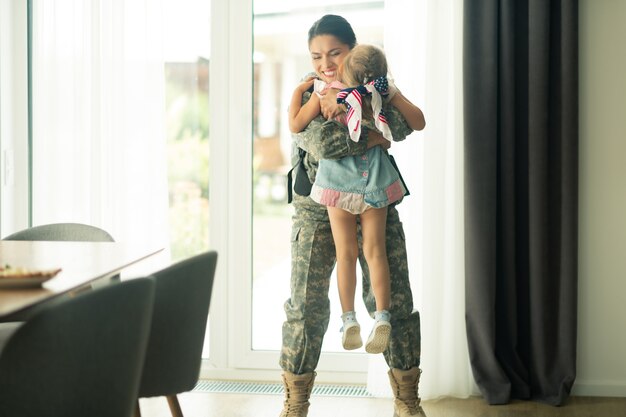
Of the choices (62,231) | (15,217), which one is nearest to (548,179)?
(62,231)

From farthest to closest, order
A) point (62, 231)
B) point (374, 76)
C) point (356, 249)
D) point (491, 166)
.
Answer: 1. point (491, 166)
2. point (62, 231)
3. point (356, 249)
4. point (374, 76)

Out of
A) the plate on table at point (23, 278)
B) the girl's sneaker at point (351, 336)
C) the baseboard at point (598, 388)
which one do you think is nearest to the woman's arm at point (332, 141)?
the girl's sneaker at point (351, 336)

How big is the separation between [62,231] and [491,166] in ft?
5.74

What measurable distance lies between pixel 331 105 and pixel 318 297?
68 centimetres

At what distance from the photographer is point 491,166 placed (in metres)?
3.24

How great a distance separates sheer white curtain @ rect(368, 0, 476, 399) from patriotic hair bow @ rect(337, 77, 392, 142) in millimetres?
928

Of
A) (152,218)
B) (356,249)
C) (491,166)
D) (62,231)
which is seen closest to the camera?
(356,249)

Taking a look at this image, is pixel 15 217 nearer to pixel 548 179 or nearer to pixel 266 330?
pixel 266 330

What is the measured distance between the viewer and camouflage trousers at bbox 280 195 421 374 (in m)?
2.68

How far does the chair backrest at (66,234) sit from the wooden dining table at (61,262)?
0.19 m

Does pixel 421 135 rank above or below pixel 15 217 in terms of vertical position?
above

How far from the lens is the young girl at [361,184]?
2422 millimetres

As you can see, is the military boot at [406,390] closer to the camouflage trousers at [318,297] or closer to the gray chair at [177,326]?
the camouflage trousers at [318,297]

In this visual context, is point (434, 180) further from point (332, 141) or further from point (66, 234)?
point (66, 234)
